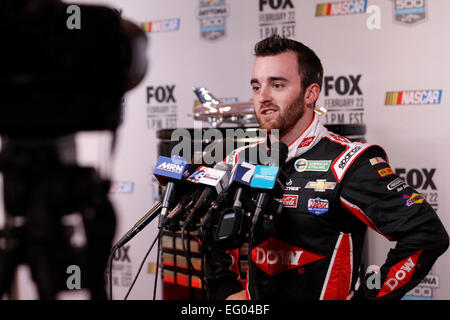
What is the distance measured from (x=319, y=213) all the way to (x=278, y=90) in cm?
44

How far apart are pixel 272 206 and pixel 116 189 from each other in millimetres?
2366

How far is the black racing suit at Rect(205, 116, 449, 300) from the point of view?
113 cm

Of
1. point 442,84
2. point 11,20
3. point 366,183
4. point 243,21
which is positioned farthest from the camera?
point 243,21

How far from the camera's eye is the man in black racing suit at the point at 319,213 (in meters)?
1.13

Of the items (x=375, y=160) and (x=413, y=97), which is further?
(x=413, y=97)

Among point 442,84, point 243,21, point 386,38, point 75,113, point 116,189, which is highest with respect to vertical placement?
point 243,21

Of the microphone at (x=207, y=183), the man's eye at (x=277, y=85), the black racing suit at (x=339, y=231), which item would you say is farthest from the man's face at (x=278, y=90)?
the microphone at (x=207, y=183)

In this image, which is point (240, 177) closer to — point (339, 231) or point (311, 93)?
point (339, 231)

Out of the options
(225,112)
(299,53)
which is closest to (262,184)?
(299,53)

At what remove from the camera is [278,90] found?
4.43ft
